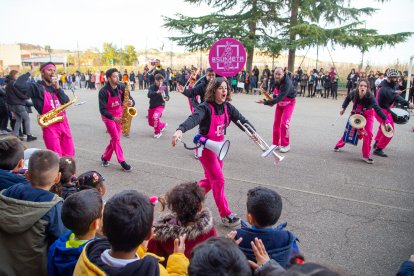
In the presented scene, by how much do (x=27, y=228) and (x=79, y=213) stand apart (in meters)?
0.45

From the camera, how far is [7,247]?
97.0 inches

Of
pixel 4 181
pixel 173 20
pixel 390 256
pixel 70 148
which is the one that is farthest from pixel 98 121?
pixel 173 20

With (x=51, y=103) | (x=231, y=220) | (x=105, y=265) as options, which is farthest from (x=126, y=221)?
(x=51, y=103)

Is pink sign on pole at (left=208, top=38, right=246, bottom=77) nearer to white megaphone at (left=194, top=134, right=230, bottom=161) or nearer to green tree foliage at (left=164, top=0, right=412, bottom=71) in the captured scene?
white megaphone at (left=194, top=134, right=230, bottom=161)

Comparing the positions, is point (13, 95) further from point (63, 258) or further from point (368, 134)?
point (368, 134)

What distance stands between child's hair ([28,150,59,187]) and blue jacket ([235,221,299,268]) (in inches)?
63.9

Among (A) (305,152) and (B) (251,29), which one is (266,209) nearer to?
(A) (305,152)

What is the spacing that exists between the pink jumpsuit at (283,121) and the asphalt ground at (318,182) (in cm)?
39

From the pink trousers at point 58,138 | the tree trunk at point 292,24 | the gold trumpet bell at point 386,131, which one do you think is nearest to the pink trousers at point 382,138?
the gold trumpet bell at point 386,131

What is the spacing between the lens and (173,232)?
8.09 ft

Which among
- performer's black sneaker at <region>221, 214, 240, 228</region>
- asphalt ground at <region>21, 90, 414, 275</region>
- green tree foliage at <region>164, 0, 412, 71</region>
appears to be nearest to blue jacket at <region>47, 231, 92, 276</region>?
asphalt ground at <region>21, 90, 414, 275</region>

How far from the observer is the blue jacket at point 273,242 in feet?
7.57

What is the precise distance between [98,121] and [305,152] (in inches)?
303

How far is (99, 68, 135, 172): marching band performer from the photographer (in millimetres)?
6418
